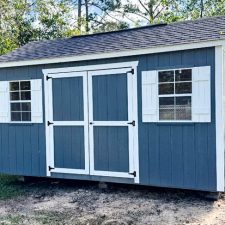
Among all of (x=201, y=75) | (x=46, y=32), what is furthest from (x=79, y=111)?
(x=46, y=32)

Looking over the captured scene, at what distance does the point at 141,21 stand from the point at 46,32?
27.0 feet

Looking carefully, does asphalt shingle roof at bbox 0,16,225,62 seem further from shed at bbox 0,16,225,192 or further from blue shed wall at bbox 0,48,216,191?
blue shed wall at bbox 0,48,216,191

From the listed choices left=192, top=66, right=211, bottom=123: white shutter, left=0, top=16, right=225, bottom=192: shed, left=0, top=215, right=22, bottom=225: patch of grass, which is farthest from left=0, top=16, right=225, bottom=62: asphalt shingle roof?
left=0, top=215, right=22, bottom=225: patch of grass

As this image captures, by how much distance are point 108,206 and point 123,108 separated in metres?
1.71

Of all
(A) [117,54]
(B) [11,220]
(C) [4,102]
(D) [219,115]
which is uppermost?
(A) [117,54]

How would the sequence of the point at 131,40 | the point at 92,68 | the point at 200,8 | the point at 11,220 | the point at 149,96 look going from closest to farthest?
the point at 11,220, the point at 149,96, the point at 92,68, the point at 131,40, the point at 200,8

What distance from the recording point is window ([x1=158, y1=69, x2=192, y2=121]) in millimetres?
5914

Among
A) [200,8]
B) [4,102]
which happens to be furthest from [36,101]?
[200,8]

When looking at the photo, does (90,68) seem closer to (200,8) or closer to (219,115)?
(219,115)

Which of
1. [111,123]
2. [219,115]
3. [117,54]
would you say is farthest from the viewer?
[111,123]

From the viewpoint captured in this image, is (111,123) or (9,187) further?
(9,187)

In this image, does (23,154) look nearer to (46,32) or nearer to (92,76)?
(92,76)

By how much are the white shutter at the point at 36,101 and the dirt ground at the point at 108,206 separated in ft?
4.61

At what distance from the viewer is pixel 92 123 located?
6820mm
